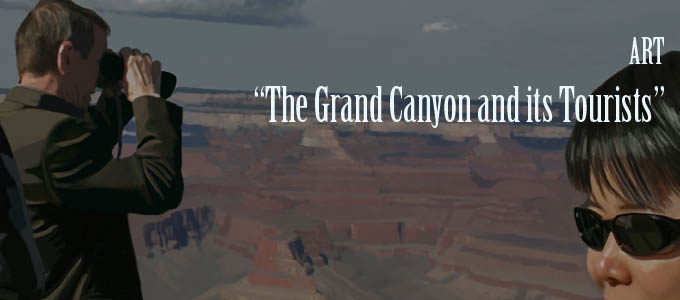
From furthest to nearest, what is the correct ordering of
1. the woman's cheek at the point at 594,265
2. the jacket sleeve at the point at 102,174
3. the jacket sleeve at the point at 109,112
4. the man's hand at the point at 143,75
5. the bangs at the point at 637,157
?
1. the jacket sleeve at the point at 109,112
2. the man's hand at the point at 143,75
3. the jacket sleeve at the point at 102,174
4. the woman's cheek at the point at 594,265
5. the bangs at the point at 637,157

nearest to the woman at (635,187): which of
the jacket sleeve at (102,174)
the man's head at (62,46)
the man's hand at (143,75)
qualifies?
the jacket sleeve at (102,174)

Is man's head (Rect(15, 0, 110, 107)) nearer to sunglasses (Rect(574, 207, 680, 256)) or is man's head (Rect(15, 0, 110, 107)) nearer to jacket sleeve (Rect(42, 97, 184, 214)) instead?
jacket sleeve (Rect(42, 97, 184, 214))

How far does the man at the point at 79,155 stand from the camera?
1.84m

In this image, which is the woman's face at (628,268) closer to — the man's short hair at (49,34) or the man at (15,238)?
the man at (15,238)

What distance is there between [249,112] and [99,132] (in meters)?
95.6

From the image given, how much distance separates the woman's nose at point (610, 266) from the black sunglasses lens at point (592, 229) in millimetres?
15

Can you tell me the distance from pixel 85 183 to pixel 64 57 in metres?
0.31

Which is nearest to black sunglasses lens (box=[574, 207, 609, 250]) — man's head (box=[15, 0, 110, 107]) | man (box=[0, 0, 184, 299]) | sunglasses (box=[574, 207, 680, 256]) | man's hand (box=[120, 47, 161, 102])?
sunglasses (box=[574, 207, 680, 256])

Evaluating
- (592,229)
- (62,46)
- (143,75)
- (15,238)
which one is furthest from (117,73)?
(592,229)

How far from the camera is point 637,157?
4.28ft

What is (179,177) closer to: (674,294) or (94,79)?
(94,79)

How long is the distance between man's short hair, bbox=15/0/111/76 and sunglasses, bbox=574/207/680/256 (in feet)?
4.07

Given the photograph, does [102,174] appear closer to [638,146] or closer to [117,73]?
[117,73]

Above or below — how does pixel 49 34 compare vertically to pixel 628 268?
above
